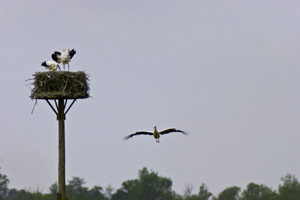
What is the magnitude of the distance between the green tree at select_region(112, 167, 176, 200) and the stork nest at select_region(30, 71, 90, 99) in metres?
21.4

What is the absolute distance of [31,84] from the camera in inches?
557

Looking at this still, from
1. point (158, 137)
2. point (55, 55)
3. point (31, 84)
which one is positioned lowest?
point (158, 137)

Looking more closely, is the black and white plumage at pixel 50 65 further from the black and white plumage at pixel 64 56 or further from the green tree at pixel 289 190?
the green tree at pixel 289 190

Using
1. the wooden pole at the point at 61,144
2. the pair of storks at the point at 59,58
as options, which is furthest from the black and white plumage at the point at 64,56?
the wooden pole at the point at 61,144

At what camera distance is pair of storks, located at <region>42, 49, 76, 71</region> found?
14805 mm

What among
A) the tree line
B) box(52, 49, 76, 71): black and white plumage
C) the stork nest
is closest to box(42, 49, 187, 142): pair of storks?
box(52, 49, 76, 71): black and white plumage

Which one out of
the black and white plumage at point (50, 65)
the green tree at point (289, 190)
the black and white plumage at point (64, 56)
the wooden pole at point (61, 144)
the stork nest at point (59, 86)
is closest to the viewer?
the stork nest at point (59, 86)

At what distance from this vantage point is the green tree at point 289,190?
31562mm

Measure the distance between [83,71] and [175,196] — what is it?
21.4m

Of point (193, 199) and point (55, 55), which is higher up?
point (55, 55)

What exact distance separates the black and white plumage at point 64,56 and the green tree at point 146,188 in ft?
67.3

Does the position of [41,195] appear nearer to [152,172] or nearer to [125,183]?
[125,183]

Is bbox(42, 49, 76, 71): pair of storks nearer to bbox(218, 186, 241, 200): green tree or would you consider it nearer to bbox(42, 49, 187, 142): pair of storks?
bbox(42, 49, 187, 142): pair of storks

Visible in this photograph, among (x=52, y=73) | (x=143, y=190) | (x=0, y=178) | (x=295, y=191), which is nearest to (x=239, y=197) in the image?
(x=295, y=191)
